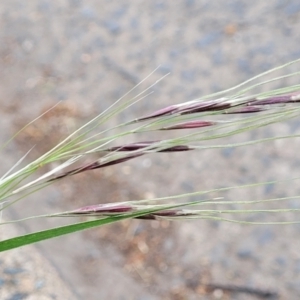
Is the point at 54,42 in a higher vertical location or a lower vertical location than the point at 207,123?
higher

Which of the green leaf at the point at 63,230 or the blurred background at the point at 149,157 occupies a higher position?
the blurred background at the point at 149,157

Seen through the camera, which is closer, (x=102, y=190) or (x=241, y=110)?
(x=241, y=110)

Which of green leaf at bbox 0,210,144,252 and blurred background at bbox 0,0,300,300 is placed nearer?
green leaf at bbox 0,210,144,252

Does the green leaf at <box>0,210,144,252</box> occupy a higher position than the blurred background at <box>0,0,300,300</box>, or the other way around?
the blurred background at <box>0,0,300,300</box>

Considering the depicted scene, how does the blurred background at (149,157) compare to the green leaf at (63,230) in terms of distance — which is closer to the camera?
the green leaf at (63,230)

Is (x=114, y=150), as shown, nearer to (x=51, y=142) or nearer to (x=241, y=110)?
(x=241, y=110)

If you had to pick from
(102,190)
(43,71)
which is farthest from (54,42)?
(102,190)

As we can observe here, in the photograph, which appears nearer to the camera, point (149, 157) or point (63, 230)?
point (63, 230)

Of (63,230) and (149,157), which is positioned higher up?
(149,157)
